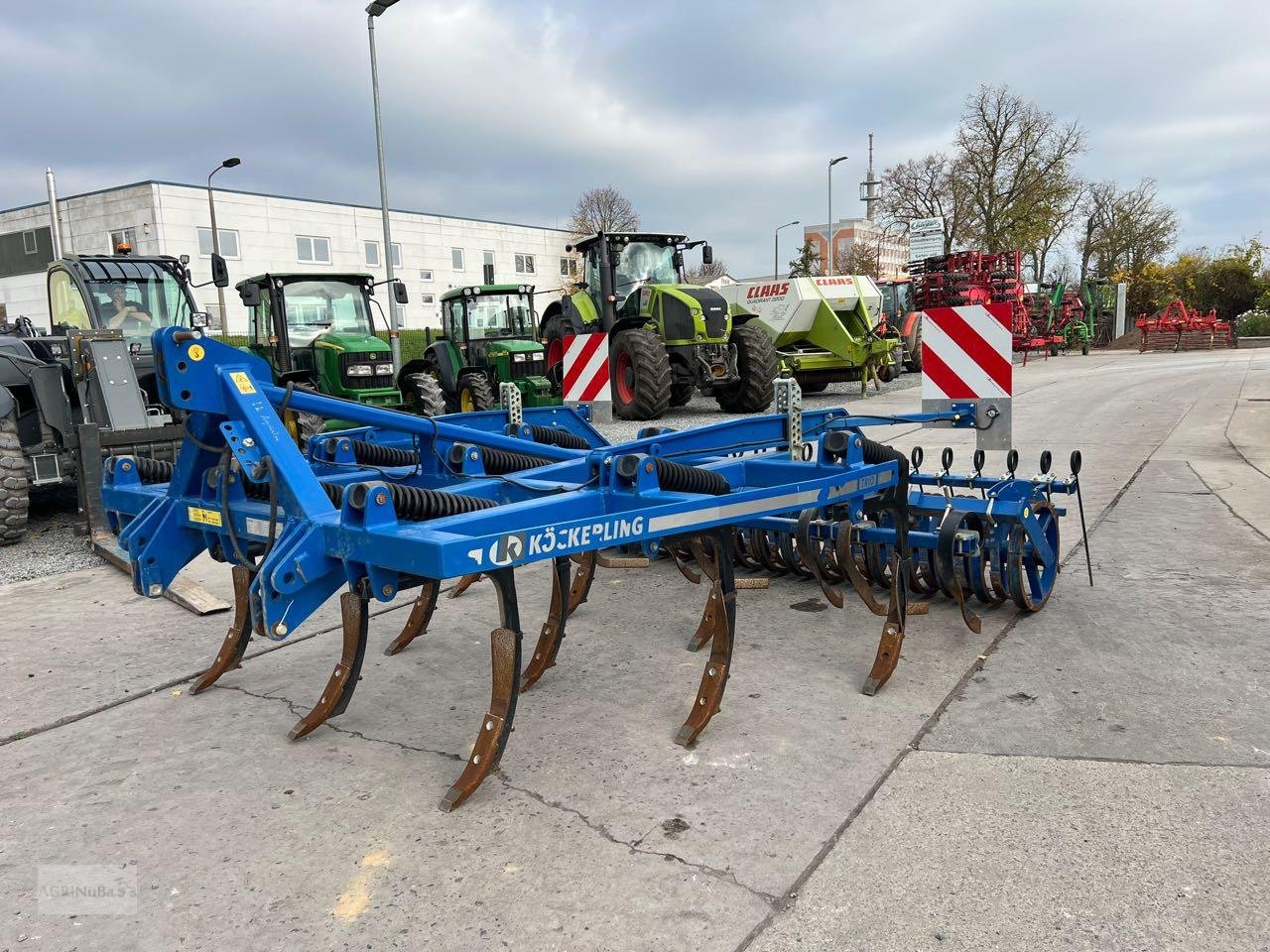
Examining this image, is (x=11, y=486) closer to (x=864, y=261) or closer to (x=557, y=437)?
(x=557, y=437)

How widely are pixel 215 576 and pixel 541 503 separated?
3656 millimetres

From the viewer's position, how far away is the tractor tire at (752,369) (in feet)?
42.4

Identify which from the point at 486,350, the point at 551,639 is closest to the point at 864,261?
the point at 486,350

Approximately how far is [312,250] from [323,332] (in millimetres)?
27027

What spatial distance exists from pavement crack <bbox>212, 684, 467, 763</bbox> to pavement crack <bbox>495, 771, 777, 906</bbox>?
0.25 metres

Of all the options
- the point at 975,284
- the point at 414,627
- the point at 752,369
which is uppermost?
the point at 975,284

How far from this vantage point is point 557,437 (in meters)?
4.66

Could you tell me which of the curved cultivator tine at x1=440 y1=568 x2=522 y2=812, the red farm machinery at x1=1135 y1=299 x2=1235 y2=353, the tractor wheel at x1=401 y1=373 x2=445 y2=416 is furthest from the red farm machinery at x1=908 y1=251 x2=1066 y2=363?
the curved cultivator tine at x1=440 y1=568 x2=522 y2=812

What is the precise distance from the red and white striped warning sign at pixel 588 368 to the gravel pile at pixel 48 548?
385 cm

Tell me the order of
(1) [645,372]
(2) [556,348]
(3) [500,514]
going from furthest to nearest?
(2) [556,348]
(1) [645,372]
(3) [500,514]

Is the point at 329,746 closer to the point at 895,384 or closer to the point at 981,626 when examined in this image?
the point at 981,626

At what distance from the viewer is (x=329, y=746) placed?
3.03 m

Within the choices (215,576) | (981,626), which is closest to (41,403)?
(215,576)

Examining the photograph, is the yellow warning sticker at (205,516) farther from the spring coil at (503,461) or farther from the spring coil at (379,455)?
the spring coil at (503,461)
